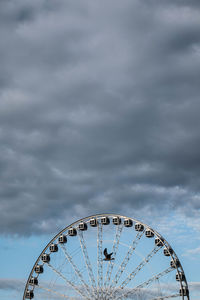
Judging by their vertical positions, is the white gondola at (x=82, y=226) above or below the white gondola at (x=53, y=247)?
above

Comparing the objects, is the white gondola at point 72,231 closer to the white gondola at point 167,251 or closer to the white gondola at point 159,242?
the white gondola at point 159,242

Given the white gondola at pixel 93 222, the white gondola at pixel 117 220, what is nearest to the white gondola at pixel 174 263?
the white gondola at pixel 117 220

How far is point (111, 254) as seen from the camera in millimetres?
89375

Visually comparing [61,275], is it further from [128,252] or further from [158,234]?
[158,234]

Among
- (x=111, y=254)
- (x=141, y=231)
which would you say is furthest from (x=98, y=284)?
(x=141, y=231)

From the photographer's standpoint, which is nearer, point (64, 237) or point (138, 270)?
point (138, 270)

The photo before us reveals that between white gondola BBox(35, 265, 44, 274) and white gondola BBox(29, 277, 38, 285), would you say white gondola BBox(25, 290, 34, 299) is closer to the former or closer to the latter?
white gondola BBox(29, 277, 38, 285)

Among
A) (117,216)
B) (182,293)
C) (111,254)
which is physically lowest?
(182,293)

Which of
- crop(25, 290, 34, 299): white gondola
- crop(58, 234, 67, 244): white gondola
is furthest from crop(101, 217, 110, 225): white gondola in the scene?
crop(25, 290, 34, 299): white gondola

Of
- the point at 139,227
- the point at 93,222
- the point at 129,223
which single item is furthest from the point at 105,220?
the point at 139,227

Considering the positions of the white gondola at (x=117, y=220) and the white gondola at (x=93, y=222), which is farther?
the white gondola at (x=93, y=222)

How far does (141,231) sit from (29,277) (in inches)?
835

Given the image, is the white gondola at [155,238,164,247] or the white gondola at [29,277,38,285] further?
the white gondola at [29,277,38,285]

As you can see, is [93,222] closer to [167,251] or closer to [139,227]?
[139,227]
